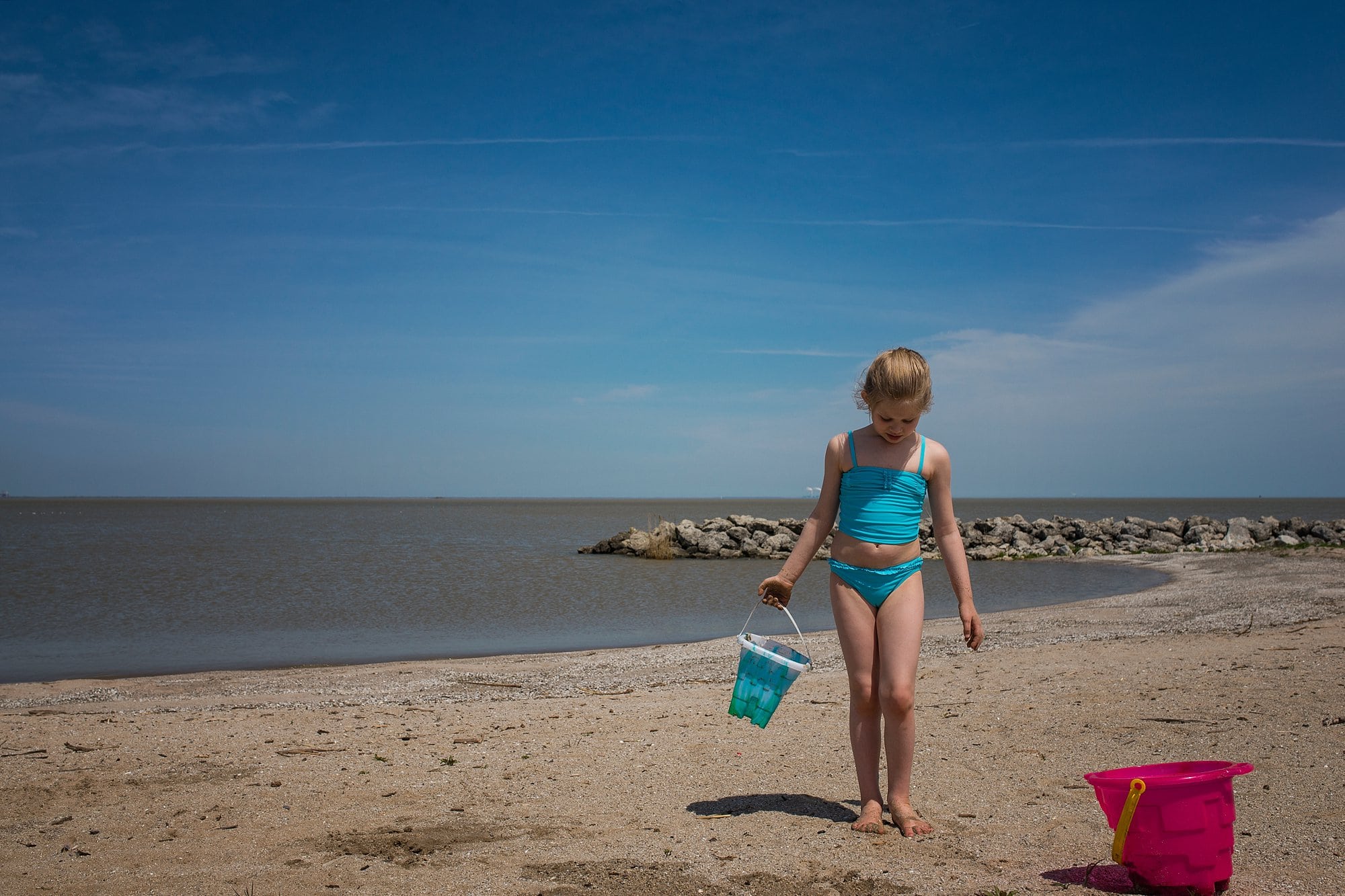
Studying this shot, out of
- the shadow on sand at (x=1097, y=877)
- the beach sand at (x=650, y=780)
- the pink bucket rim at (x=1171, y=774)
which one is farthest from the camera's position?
the beach sand at (x=650, y=780)

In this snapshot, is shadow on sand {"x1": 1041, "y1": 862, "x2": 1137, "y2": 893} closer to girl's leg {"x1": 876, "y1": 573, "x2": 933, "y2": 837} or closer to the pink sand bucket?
the pink sand bucket

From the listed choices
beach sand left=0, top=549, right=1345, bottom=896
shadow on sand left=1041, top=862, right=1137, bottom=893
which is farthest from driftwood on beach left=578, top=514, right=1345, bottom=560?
shadow on sand left=1041, top=862, right=1137, bottom=893

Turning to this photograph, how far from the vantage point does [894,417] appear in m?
4.11

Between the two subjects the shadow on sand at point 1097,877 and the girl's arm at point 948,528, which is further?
the girl's arm at point 948,528

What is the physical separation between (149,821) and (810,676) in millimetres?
6147

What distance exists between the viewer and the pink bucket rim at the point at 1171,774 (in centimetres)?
337

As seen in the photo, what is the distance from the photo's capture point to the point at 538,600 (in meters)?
19.4

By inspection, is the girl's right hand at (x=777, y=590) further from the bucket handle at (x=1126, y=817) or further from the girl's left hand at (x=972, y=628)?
the bucket handle at (x=1126, y=817)

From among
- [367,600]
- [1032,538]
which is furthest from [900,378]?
[1032,538]

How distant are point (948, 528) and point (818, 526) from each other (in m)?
0.62

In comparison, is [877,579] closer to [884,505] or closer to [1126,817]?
[884,505]

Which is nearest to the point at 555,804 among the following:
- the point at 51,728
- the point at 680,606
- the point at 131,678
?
the point at 51,728

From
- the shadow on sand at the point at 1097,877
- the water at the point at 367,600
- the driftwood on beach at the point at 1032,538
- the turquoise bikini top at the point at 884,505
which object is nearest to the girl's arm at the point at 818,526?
the turquoise bikini top at the point at 884,505

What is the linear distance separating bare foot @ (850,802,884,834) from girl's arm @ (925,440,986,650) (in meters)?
0.91
